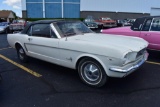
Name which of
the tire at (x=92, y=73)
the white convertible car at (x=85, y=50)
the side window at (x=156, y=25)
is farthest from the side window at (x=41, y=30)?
the side window at (x=156, y=25)

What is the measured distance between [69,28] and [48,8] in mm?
34776

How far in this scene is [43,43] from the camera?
4.84m

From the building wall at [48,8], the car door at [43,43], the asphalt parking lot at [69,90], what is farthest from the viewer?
the building wall at [48,8]

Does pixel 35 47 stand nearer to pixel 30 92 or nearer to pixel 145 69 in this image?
pixel 30 92

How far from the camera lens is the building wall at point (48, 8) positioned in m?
37.6

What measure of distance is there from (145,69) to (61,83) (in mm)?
2493

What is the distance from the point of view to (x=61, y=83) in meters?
4.32

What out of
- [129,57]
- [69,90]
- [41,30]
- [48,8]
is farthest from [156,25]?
[48,8]

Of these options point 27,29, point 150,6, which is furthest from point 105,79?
point 150,6

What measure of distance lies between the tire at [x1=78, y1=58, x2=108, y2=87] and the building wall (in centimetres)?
3511

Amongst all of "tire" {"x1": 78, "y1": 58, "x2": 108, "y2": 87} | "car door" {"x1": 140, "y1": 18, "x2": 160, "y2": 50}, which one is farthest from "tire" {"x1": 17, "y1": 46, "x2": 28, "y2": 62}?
"car door" {"x1": 140, "y1": 18, "x2": 160, "y2": 50}

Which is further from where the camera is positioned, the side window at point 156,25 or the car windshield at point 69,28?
the side window at point 156,25

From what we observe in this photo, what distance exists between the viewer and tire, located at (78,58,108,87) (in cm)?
383

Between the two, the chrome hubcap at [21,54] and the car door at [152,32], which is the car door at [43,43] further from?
the car door at [152,32]
